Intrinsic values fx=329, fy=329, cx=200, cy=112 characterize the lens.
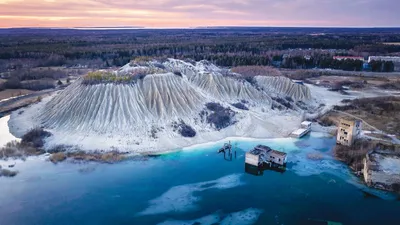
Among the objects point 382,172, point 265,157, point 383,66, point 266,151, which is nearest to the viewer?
point 382,172

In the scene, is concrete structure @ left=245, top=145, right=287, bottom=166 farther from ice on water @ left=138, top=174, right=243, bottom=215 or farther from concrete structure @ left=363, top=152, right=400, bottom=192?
concrete structure @ left=363, top=152, right=400, bottom=192

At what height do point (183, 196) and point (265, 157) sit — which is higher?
point (265, 157)

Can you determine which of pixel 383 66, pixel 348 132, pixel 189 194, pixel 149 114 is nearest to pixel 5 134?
pixel 149 114

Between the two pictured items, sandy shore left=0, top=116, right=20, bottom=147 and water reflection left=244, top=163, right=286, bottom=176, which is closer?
water reflection left=244, top=163, right=286, bottom=176

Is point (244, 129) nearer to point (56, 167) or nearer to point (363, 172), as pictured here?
point (363, 172)

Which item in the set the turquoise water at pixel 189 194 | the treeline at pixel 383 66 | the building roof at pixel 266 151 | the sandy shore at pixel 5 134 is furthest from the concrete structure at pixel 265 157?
the treeline at pixel 383 66

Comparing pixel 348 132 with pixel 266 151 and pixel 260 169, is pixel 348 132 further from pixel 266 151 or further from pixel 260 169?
pixel 260 169

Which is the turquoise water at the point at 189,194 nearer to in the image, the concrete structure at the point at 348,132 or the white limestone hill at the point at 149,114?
the concrete structure at the point at 348,132

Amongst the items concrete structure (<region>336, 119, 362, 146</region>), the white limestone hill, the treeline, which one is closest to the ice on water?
the white limestone hill
